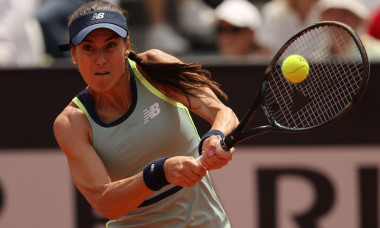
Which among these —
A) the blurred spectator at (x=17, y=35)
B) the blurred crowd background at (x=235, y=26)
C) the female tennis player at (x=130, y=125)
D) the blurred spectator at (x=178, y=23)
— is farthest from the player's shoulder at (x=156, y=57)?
the blurred spectator at (x=178, y=23)

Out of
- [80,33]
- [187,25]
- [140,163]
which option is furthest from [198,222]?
[187,25]

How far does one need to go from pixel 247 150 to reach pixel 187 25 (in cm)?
208

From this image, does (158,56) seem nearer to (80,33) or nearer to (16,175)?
(80,33)

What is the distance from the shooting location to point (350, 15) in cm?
586

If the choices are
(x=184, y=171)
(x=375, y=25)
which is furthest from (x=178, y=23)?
(x=184, y=171)

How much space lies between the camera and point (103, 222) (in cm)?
541

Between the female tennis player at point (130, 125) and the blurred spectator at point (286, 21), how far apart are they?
8.59ft

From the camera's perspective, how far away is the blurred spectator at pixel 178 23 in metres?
6.85

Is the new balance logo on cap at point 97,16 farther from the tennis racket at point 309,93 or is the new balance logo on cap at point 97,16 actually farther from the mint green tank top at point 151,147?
the tennis racket at point 309,93

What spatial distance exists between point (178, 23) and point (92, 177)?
3885 millimetres

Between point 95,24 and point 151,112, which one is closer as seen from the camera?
point 95,24

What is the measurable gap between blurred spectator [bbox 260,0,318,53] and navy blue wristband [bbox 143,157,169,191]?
10.1 ft

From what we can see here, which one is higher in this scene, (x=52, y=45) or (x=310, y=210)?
(x=52, y=45)

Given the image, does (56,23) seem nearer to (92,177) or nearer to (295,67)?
(92,177)
